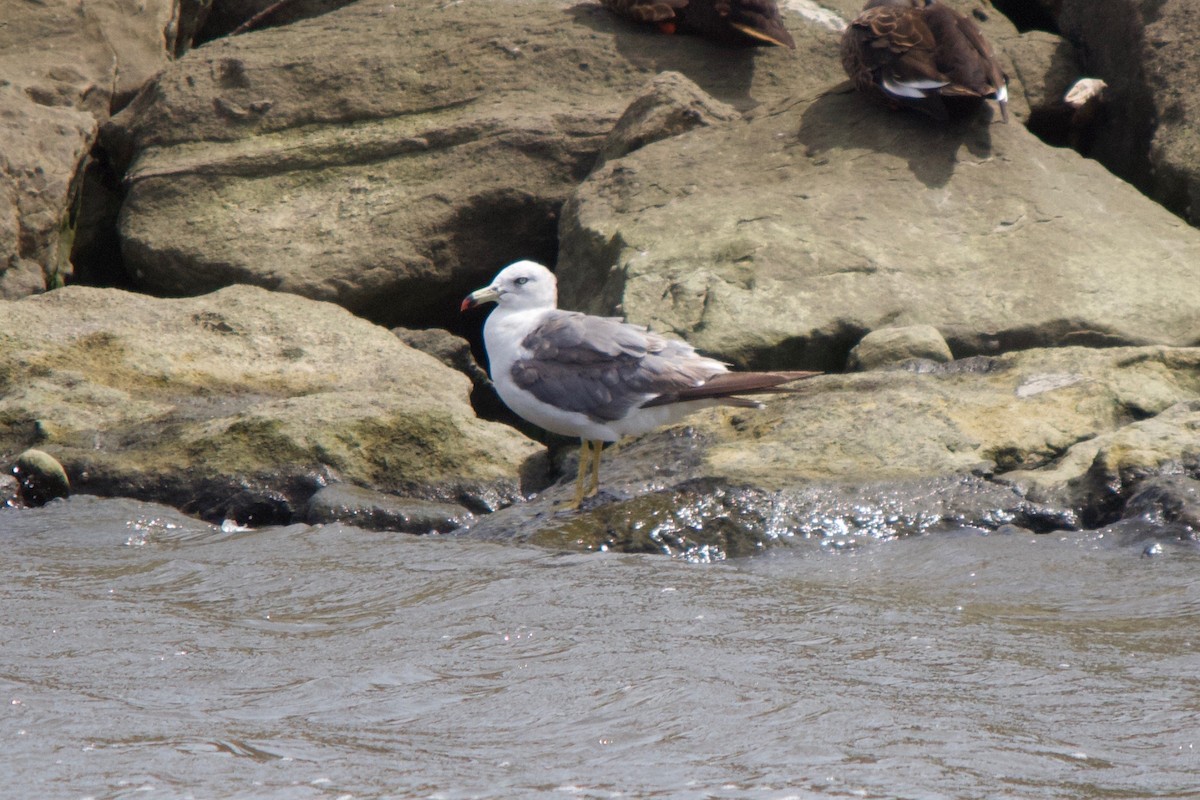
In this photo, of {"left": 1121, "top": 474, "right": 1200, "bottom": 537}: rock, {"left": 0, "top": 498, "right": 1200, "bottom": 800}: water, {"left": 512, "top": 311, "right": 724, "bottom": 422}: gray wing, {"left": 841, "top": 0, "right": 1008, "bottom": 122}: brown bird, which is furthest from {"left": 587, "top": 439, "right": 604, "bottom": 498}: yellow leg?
{"left": 841, "top": 0, "right": 1008, "bottom": 122}: brown bird

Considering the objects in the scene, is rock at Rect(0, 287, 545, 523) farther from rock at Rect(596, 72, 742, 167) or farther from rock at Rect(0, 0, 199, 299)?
rock at Rect(596, 72, 742, 167)

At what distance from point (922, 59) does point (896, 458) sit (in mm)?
3387

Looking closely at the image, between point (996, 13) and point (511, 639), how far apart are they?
844cm

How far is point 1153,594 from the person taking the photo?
4156mm

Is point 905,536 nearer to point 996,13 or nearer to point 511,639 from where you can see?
point 511,639

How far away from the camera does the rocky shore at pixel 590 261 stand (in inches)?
218

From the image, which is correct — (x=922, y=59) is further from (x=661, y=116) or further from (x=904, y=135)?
(x=661, y=116)

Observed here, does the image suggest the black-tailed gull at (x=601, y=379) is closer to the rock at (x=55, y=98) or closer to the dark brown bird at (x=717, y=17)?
the rock at (x=55, y=98)

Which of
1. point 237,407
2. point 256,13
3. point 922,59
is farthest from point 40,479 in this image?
point 256,13

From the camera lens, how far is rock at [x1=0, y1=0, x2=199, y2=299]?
26.4ft

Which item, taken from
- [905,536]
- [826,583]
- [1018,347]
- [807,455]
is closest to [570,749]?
[826,583]

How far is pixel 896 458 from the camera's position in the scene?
5.46m

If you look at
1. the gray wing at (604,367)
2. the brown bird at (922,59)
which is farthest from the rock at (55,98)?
the brown bird at (922,59)

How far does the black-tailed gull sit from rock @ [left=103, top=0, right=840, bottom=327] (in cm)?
295
